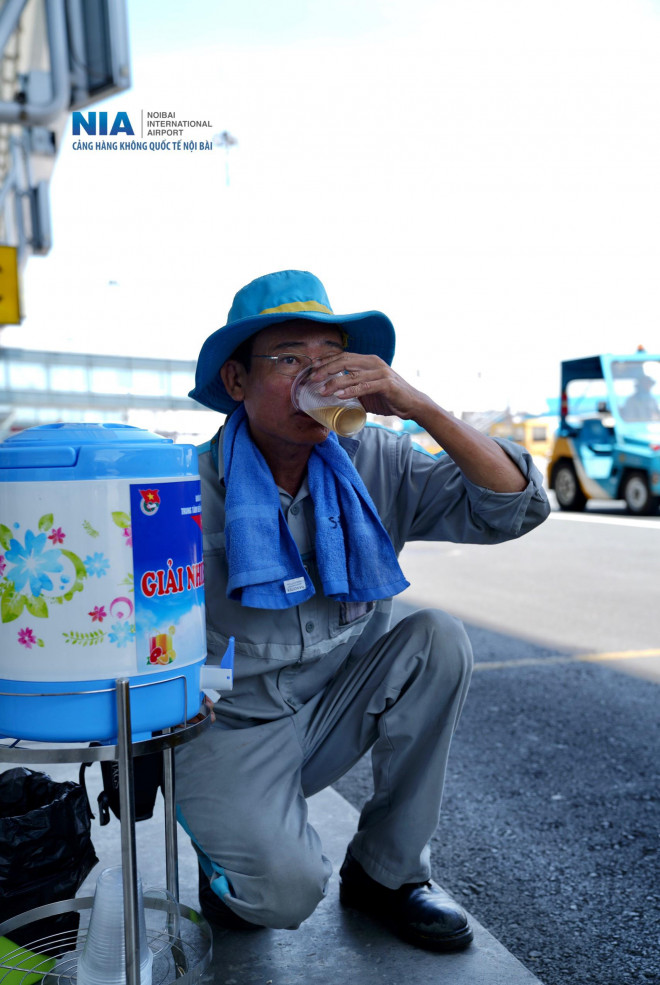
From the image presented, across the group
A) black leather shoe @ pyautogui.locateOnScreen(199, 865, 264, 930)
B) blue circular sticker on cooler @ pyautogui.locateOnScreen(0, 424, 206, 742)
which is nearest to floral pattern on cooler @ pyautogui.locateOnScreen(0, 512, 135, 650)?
blue circular sticker on cooler @ pyautogui.locateOnScreen(0, 424, 206, 742)

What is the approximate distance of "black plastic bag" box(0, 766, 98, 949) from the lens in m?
1.74

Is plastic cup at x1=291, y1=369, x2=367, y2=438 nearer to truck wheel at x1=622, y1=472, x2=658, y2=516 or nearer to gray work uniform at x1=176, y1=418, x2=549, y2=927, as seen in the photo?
gray work uniform at x1=176, y1=418, x2=549, y2=927

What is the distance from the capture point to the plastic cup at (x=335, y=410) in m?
1.90

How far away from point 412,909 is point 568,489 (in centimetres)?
1166

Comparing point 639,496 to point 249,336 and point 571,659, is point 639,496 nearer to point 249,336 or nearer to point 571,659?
point 571,659

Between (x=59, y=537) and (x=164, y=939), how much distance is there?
101 centimetres

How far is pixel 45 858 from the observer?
70.1 inches

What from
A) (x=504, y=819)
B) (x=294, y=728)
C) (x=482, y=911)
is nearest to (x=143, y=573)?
(x=294, y=728)

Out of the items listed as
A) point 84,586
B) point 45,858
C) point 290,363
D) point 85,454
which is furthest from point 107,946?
point 290,363

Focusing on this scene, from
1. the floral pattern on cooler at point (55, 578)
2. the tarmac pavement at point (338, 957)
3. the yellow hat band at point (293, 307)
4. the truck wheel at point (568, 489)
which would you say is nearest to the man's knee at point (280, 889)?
the tarmac pavement at point (338, 957)

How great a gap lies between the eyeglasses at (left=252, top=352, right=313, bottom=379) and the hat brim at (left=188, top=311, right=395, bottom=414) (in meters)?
0.08

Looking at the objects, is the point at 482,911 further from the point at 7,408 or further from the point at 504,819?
the point at 7,408

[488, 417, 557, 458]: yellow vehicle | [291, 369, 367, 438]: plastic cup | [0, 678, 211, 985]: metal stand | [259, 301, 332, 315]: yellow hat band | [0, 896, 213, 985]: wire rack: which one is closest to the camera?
[0, 678, 211, 985]: metal stand

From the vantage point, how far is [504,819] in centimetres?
286
